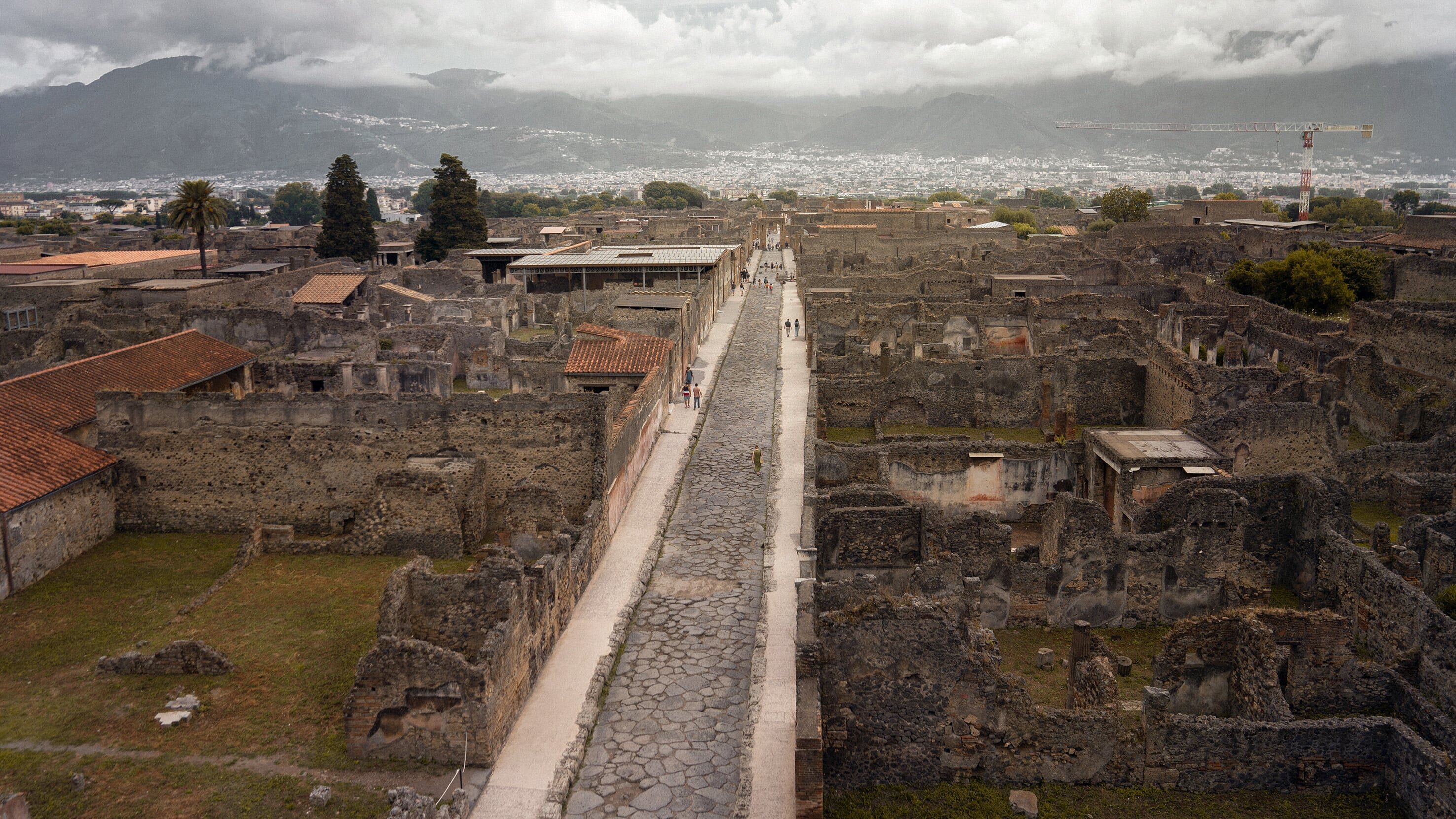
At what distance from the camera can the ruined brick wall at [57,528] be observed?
17.7m

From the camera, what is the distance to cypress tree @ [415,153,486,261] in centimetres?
7162

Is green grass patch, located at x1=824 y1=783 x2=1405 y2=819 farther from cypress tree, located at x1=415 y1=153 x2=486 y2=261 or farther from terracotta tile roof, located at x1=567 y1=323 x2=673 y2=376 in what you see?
cypress tree, located at x1=415 y1=153 x2=486 y2=261

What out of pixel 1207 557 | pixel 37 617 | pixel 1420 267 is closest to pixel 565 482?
pixel 37 617

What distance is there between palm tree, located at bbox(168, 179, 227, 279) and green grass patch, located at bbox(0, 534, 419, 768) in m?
41.3

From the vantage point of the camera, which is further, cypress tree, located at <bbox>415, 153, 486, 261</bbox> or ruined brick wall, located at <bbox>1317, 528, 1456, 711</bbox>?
cypress tree, located at <bbox>415, 153, 486, 261</bbox>

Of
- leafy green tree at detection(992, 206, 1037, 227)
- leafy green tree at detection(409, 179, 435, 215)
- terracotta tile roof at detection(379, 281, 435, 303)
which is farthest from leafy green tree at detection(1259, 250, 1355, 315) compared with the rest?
leafy green tree at detection(409, 179, 435, 215)

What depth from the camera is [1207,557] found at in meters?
17.4

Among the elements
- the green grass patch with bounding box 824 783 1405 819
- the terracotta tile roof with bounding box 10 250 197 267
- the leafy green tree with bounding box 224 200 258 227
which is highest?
the leafy green tree with bounding box 224 200 258 227

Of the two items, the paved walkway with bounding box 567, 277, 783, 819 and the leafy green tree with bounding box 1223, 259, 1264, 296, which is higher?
the leafy green tree with bounding box 1223, 259, 1264, 296

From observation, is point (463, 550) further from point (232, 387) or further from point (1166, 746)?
point (1166, 746)

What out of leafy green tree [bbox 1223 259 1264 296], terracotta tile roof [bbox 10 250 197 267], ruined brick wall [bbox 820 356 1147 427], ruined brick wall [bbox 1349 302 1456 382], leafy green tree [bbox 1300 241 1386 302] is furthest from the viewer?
terracotta tile roof [bbox 10 250 197 267]

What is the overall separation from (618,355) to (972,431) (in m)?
10.6

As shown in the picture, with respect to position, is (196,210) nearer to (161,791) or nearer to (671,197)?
(161,791)

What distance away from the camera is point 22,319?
41.9 meters
